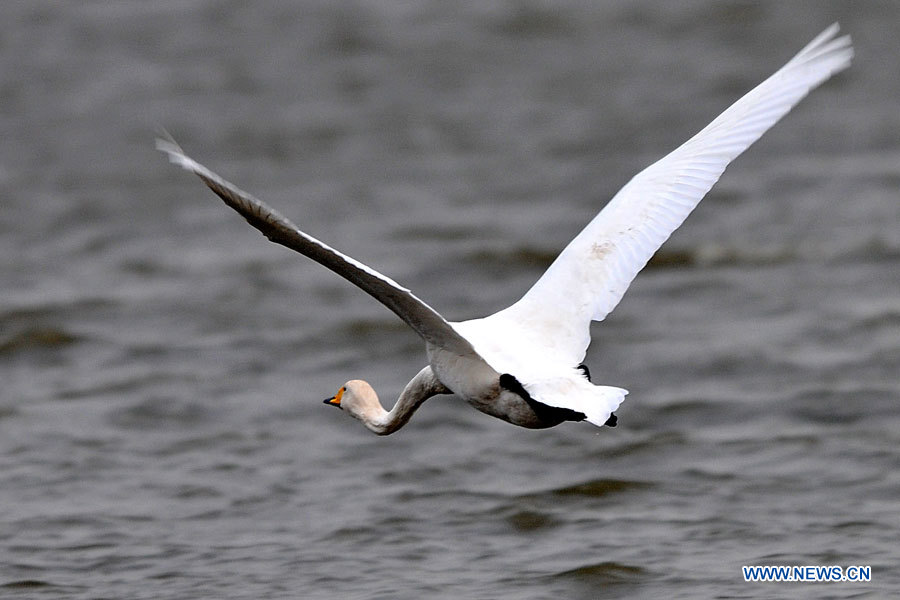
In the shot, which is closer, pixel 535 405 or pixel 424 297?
pixel 535 405

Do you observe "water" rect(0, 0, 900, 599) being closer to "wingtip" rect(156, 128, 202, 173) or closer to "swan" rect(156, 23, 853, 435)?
"swan" rect(156, 23, 853, 435)

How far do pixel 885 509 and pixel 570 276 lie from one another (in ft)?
9.68

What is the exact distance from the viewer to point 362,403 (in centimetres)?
764

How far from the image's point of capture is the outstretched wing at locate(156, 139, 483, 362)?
18.6 feet

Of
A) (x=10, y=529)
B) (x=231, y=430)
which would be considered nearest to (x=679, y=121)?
(x=231, y=430)

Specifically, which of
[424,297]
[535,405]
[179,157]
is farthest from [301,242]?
[424,297]

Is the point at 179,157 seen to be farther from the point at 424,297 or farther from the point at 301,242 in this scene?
the point at 424,297

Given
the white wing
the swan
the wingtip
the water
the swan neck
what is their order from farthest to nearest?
1. the water
2. the swan neck
3. the white wing
4. the swan
5. the wingtip

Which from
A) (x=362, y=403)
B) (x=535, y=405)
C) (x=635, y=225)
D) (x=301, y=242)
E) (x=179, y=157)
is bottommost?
(x=535, y=405)

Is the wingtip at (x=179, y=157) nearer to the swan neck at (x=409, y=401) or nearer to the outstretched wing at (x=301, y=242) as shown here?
the outstretched wing at (x=301, y=242)

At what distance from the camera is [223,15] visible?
768 inches

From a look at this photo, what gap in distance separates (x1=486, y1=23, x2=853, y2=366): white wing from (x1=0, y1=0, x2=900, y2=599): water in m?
1.74

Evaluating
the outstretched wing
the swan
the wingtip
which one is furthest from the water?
the wingtip

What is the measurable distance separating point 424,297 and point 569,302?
600 cm
